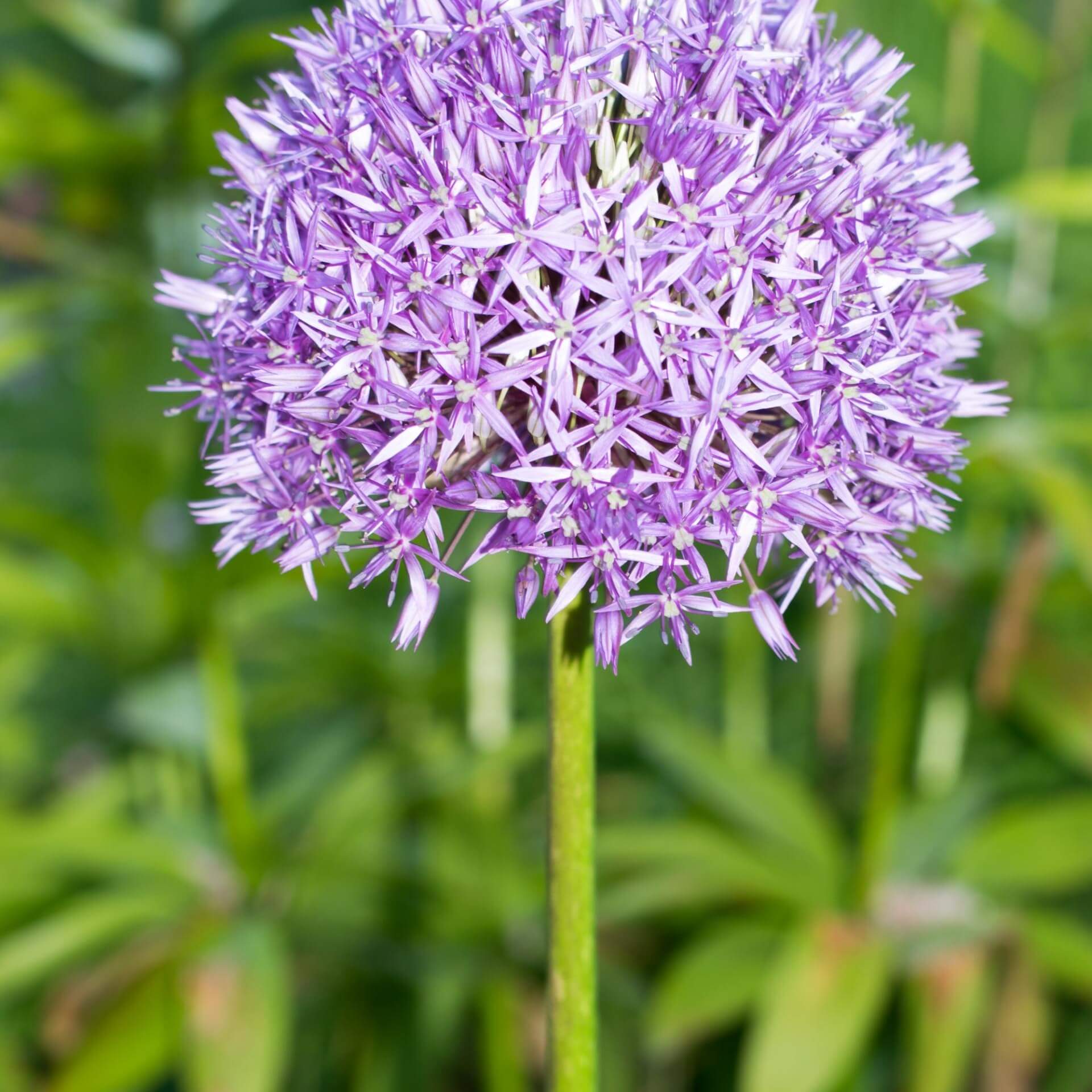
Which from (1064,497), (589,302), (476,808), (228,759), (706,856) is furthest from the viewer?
(476,808)

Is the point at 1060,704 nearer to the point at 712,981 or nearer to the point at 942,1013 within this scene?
the point at 942,1013

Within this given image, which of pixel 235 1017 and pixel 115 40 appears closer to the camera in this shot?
pixel 235 1017

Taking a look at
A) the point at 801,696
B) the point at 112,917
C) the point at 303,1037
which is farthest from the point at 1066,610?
the point at 112,917

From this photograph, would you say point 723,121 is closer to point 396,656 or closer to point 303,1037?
point 396,656

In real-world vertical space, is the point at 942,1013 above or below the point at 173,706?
below

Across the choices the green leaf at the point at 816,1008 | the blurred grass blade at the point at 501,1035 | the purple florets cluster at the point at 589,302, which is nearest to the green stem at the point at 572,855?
the purple florets cluster at the point at 589,302

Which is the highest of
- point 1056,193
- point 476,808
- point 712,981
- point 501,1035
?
point 1056,193

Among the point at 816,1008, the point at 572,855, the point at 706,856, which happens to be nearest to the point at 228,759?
the point at 706,856
